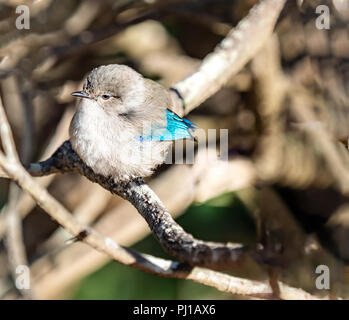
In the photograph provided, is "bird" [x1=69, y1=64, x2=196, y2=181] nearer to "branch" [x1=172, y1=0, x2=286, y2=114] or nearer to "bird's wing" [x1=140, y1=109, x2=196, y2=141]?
"bird's wing" [x1=140, y1=109, x2=196, y2=141]

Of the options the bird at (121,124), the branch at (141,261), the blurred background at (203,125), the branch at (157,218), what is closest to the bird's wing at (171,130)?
the bird at (121,124)

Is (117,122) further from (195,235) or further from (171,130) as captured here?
(195,235)

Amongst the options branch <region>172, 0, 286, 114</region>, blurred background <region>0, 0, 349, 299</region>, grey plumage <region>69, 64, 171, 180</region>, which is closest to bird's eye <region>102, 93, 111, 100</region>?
grey plumage <region>69, 64, 171, 180</region>

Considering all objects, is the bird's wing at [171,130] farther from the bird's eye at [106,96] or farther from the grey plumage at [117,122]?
the bird's eye at [106,96]

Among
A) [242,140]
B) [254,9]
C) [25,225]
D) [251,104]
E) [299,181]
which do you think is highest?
[254,9]

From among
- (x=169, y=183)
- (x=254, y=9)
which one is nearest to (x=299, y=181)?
(x=169, y=183)

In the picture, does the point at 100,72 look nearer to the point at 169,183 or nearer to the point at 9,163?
the point at 9,163

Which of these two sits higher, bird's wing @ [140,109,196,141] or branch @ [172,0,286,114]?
branch @ [172,0,286,114]
